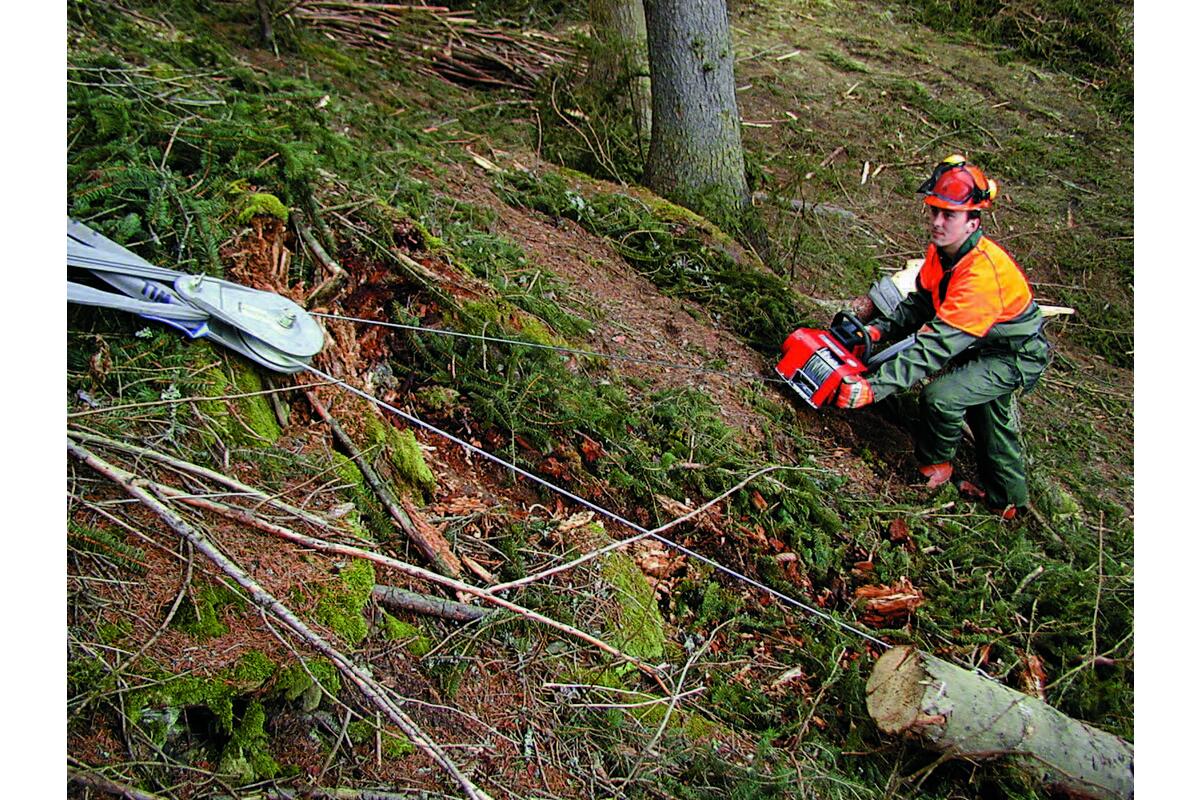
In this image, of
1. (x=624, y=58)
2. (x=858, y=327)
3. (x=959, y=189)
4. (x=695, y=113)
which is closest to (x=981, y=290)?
(x=959, y=189)

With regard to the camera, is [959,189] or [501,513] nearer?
[501,513]

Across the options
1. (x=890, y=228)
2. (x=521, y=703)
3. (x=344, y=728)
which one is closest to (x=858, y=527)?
(x=521, y=703)

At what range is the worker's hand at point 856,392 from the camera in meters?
4.30

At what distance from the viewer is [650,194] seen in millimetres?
6109

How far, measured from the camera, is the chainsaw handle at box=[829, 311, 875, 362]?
461 centimetres

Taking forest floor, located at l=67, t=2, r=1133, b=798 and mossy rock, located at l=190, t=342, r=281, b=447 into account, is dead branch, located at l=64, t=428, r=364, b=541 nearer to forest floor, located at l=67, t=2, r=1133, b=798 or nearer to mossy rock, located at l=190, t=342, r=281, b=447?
forest floor, located at l=67, t=2, r=1133, b=798

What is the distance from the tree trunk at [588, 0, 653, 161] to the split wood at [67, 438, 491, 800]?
523 centimetres

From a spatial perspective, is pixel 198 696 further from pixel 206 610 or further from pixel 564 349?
pixel 564 349

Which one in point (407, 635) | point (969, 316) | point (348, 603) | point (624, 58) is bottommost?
point (407, 635)

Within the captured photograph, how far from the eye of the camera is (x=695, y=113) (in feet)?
19.7

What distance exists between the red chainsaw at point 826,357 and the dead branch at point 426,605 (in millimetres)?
2426

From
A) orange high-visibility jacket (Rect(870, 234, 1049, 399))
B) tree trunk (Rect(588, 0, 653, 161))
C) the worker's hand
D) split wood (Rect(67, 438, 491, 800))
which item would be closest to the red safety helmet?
orange high-visibility jacket (Rect(870, 234, 1049, 399))

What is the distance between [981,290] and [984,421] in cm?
86

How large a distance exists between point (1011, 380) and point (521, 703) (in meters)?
3.42
